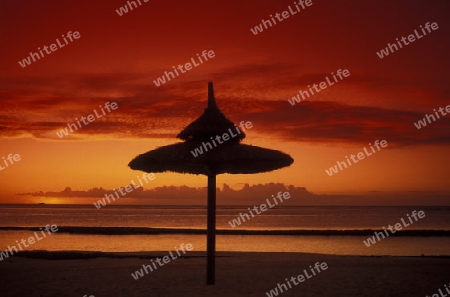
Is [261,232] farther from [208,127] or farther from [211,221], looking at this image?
[208,127]

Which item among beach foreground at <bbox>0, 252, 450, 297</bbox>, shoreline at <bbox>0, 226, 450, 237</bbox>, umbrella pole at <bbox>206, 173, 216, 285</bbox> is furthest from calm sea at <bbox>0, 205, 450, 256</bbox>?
umbrella pole at <bbox>206, 173, 216, 285</bbox>

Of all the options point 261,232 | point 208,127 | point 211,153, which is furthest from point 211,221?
Answer: point 261,232

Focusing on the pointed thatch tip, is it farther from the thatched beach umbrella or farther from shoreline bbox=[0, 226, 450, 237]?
shoreline bbox=[0, 226, 450, 237]

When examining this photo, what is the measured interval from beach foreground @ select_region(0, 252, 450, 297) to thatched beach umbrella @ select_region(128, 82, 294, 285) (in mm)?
1254

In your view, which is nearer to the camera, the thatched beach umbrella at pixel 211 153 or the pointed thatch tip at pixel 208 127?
the thatched beach umbrella at pixel 211 153

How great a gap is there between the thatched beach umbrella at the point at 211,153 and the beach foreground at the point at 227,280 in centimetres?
125

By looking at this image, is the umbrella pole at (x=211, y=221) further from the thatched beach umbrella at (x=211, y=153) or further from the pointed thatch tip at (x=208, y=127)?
the pointed thatch tip at (x=208, y=127)

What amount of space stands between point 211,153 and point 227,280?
383cm

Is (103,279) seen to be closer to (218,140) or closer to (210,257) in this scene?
(210,257)

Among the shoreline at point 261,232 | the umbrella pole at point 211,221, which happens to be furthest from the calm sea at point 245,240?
the umbrella pole at point 211,221

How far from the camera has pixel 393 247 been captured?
38.3 metres

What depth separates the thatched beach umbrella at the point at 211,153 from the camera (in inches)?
457

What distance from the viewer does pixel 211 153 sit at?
11.6m

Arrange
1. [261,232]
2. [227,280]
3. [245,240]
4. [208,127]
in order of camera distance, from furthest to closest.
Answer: [261,232]
[245,240]
[227,280]
[208,127]
